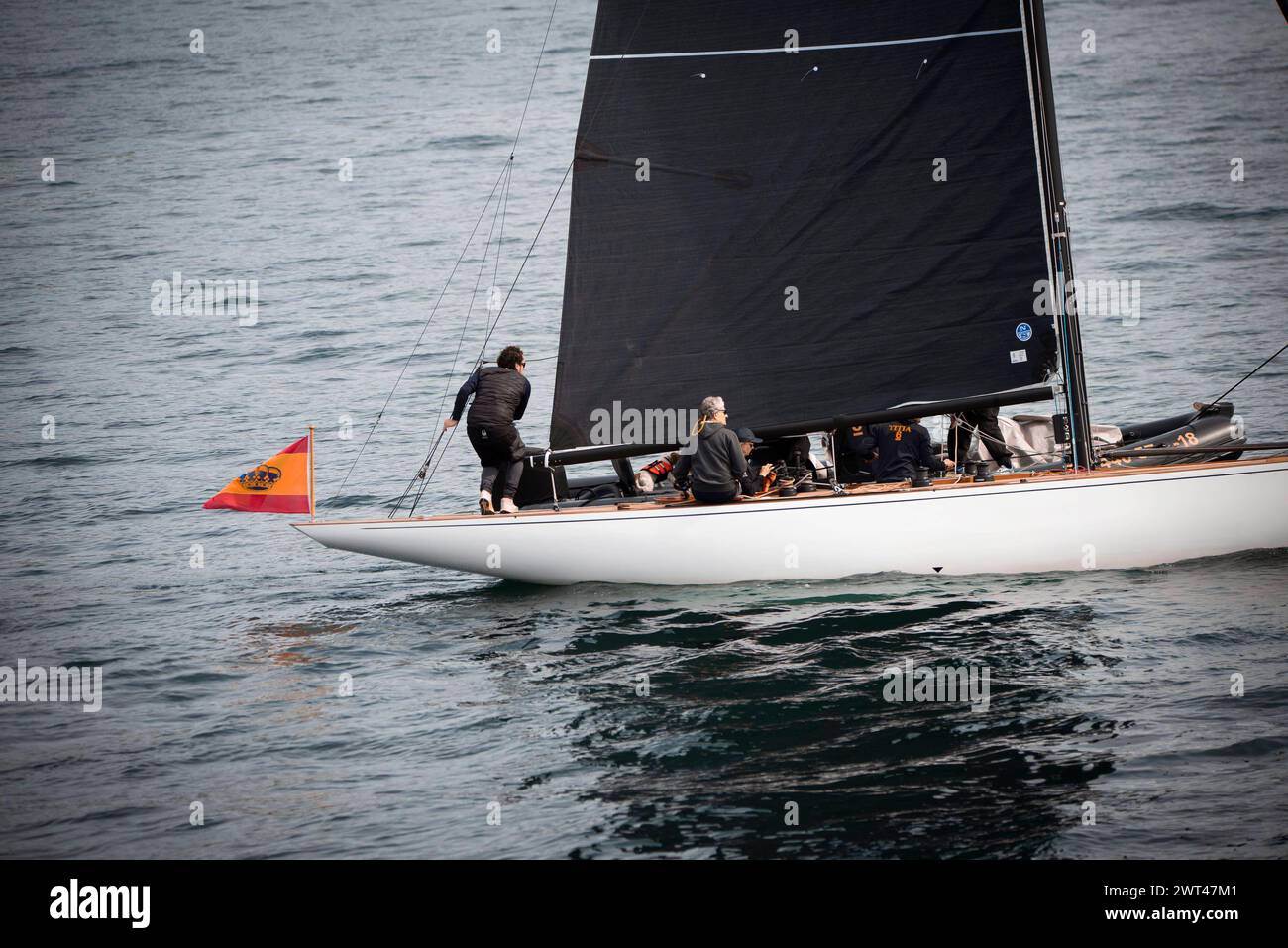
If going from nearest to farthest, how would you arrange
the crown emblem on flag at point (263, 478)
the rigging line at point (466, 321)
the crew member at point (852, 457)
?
the crown emblem on flag at point (263, 478) < the crew member at point (852, 457) < the rigging line at point (466, 321)

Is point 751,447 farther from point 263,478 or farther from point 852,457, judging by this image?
point 263,478

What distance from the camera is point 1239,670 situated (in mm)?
11875

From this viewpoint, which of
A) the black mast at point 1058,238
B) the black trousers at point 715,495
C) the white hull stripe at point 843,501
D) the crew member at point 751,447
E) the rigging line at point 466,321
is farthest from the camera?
the rigging line at point 466,321

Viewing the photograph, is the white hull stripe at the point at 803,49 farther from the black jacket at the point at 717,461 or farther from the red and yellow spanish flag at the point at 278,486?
the red and yellow spanish flag at the point at 278,486

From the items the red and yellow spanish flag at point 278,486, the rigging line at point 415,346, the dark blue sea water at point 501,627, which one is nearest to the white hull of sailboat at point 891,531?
the dark blue sea water at point 501,627

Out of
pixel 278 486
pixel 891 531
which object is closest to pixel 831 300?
pixel 891 531

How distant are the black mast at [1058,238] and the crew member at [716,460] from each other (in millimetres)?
3386

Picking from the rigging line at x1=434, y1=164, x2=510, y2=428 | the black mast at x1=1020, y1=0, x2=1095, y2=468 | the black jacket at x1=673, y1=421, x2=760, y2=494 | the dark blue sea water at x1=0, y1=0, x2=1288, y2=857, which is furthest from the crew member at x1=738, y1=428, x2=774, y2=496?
the rigging line at x1=434, y1=164, x2=510, y2=428

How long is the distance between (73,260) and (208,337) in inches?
257

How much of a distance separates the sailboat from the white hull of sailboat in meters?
0.02

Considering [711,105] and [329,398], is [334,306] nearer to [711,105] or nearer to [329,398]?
[329,398]

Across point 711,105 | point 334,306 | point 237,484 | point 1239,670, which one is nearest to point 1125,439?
point 1239,670

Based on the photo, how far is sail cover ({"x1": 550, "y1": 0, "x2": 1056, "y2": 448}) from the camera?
14023 millimetres

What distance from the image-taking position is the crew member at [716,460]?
14195mm
